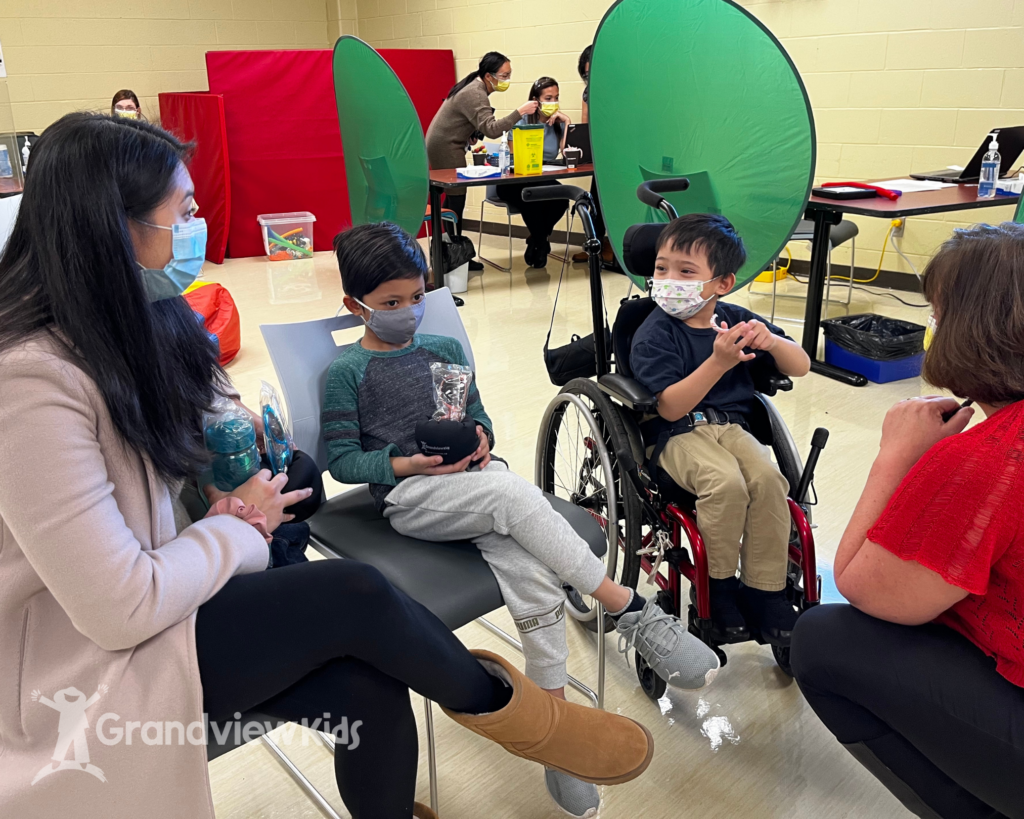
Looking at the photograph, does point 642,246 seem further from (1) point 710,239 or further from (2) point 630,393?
(2) point 630,393

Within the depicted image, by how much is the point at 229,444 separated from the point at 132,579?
1.08ft

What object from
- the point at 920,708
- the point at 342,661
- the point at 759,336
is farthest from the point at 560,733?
the point at 759,336

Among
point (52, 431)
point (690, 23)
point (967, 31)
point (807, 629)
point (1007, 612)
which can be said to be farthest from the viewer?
point (967, 31)

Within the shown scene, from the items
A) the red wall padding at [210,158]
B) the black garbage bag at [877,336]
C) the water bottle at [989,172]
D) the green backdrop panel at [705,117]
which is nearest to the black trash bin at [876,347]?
the black garbage bag at [877,336]

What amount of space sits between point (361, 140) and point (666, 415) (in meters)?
3.51

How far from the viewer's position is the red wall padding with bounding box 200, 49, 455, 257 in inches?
237

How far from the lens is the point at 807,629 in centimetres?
127

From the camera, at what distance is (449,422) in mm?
1531

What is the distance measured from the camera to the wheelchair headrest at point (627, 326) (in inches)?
73.7

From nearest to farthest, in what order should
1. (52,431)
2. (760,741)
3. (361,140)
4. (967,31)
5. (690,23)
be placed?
(52,431) < (760,741) < (690,23) < (967,31) < (361,140)

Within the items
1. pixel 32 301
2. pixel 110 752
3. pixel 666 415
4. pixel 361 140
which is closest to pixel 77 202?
pixel 32 301

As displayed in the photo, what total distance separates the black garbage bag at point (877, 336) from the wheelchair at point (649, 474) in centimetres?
200

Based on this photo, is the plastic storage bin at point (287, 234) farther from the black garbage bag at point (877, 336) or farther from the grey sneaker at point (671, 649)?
the grey sneaker at point (671, 649)

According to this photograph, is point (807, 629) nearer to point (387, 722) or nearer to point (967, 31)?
point (387, 722)
